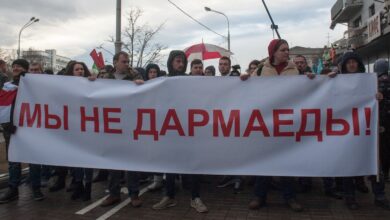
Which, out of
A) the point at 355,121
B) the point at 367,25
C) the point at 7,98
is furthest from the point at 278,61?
the point at 367,25

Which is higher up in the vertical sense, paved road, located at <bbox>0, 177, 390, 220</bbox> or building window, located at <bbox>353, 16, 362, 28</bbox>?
building window, located at <bbox>353, 16, 362, 28</bbox>

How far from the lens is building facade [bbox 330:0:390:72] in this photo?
21.2 m

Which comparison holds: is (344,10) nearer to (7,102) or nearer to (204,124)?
(204,124)

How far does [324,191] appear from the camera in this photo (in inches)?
247

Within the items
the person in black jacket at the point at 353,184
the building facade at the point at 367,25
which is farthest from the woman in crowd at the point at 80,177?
the building facade at the point at 367,25

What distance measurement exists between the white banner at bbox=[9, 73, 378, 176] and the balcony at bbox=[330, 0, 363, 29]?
2938 cm

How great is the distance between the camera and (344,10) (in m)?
33.3

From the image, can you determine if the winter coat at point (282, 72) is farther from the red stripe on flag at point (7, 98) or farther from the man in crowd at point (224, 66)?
the red stripe on flag at point (7, 98)

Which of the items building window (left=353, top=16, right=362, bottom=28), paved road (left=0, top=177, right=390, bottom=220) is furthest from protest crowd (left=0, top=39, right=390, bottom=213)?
building window (left=353, top=16, right=362, bottom=28)

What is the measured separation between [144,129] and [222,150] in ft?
3.29

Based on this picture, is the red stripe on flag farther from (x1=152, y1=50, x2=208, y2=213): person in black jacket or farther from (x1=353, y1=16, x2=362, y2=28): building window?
(x1=353, y1=16, x2=362, y2=28): building window

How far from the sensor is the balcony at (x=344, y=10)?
31984 millimetres

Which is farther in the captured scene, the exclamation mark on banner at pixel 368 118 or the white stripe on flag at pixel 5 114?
the white stripe on flag at pixel 5 114

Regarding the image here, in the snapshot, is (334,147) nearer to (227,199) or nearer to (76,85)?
(227,199)
